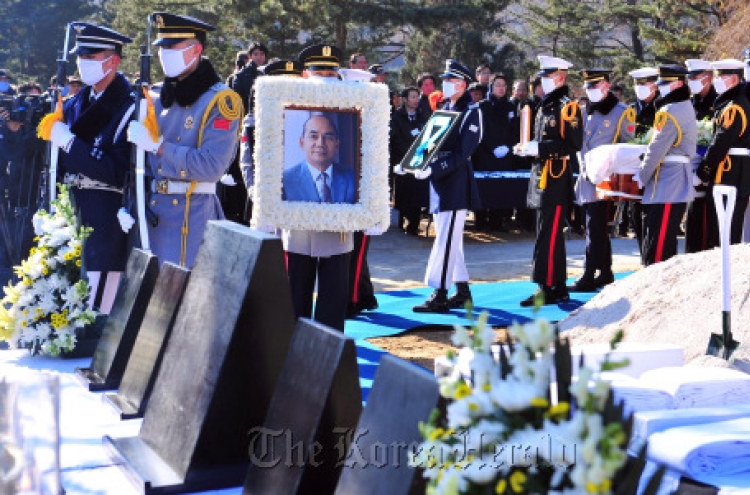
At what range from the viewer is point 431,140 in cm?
770

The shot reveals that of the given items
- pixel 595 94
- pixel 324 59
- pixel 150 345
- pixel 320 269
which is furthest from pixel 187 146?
pixel 595 94

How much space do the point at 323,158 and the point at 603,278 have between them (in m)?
5.34

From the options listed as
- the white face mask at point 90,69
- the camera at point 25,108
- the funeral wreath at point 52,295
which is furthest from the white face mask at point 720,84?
the funeral wreath at point 52,295

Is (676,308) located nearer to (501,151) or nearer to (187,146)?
(187,146)

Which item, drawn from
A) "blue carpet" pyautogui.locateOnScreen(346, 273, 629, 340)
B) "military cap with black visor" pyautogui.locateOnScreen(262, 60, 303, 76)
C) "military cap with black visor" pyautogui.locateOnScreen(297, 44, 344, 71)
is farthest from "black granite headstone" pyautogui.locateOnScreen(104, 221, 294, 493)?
"military cap with black visor" pyautogui.locateOnScreen(262, 60, 303, 76)

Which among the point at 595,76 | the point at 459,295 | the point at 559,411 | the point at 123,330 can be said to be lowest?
the point at 459,295

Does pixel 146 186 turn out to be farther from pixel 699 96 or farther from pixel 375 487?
pixel 699 96

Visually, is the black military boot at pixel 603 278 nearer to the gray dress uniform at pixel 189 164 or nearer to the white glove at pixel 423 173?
the white glove at pixel 423 173

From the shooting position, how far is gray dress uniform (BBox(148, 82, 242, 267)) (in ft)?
16.1

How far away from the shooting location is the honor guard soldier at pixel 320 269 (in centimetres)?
505

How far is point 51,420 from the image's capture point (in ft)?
6.27

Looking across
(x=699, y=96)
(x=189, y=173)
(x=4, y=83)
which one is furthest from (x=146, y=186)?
(x=4, y=83)

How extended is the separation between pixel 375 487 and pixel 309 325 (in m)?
0.39

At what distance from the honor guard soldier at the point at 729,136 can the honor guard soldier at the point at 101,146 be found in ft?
17.0
